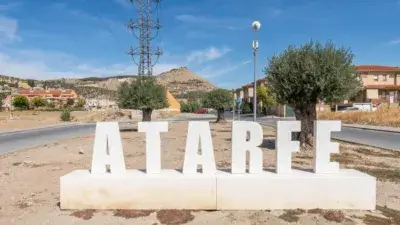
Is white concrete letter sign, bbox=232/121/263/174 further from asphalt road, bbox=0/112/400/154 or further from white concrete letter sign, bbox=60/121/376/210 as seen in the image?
asphalt road, bbox=0/112/400/154

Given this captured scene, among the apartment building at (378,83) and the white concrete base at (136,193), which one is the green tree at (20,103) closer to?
the apartment building at (378,83)

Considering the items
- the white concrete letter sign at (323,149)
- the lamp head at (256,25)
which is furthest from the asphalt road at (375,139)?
the white concrete letter sign at (323,149)

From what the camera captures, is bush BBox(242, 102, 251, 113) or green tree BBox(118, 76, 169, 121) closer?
green tree BBox(118, 76, 169, 121)

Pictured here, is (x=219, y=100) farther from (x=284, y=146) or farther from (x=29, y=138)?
(x=284, y=146)

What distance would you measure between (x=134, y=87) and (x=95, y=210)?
25961 mm

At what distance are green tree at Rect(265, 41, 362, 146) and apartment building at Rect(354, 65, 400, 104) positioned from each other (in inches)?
2014

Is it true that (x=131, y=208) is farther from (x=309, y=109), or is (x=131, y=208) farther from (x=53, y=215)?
(x=309, y=109)

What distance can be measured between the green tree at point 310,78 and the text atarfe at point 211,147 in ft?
28.2

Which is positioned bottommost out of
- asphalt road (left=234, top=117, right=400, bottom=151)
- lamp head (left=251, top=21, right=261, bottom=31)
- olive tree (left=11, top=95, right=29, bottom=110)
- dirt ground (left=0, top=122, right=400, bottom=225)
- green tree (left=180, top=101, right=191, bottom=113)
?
dirt ground (left=0, top=122, right=400, bottom=225)

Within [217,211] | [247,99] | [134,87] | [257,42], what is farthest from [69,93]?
[217,211]

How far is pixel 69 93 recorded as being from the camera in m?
173

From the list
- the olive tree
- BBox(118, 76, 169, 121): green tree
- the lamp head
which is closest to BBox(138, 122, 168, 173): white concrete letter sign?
the lamp head

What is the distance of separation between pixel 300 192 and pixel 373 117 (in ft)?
110

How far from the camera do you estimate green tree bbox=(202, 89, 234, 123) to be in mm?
44562
